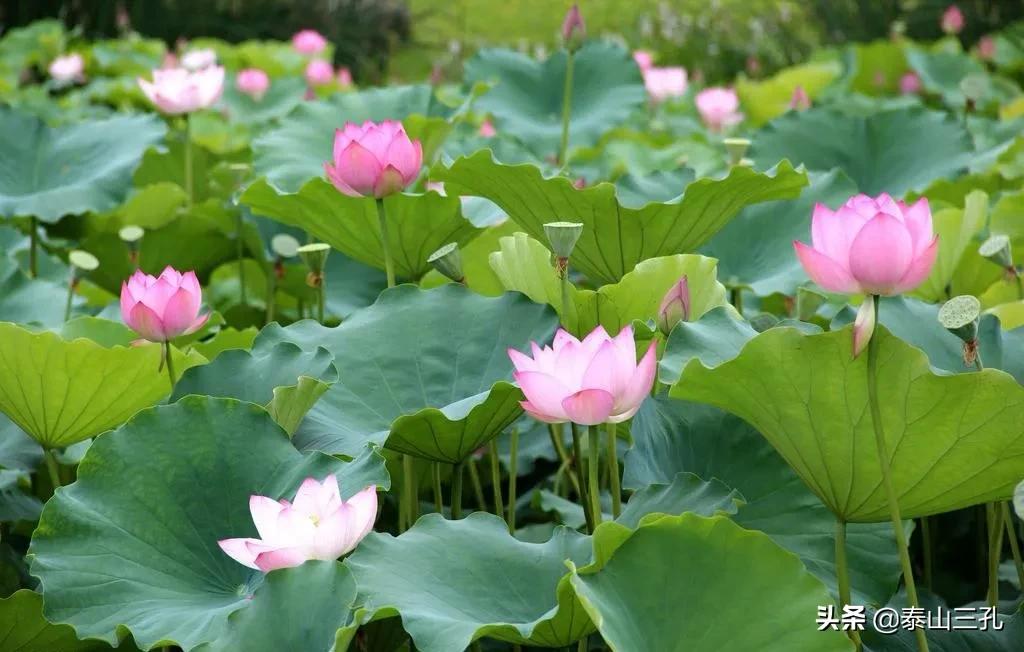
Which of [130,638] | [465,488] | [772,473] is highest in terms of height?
[772,473]

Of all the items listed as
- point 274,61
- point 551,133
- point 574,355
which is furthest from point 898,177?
point 274,61

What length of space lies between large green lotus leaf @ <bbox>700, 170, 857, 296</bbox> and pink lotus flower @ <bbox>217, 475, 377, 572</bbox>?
0.82m

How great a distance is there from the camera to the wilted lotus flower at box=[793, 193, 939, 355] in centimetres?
89

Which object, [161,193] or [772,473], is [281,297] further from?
[772,473]

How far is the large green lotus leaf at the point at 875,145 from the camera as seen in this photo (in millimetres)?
2047

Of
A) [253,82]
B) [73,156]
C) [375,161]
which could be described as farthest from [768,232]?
[253,82]

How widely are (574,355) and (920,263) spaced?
10.4 inches

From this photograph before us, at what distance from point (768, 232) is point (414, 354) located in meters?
0.65

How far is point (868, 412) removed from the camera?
95 centimetres

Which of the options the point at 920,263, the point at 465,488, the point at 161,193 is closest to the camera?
the point at 920,263

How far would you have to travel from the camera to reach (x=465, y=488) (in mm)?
1567

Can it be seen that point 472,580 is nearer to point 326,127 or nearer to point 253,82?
point 326,127

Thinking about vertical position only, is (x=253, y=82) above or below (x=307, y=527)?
below

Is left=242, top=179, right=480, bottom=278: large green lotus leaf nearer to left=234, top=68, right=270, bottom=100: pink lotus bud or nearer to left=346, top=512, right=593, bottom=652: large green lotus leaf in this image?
left=346, top=512, right=593, bottom=652: large green lotus leaf
